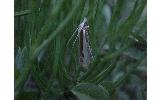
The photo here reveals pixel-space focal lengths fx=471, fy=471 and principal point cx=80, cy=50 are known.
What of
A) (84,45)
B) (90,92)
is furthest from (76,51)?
(90,92)

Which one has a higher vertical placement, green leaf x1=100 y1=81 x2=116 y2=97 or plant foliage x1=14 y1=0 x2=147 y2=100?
plant foliage x1=14 y1=0 x2=147 y2=100

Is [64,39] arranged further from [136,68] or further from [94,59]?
[136,68]

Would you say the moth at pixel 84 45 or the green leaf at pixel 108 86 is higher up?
the moth at pixel 84 45

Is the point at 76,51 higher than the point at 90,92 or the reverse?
higher

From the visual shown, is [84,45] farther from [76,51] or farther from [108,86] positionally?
[108,86]
